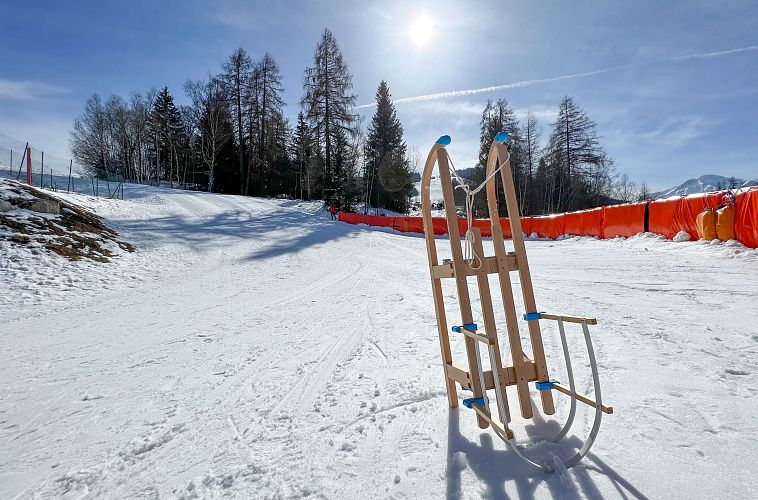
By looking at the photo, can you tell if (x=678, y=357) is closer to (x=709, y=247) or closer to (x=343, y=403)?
(x=343, y=403)

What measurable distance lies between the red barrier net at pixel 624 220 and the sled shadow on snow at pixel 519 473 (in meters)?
14.4

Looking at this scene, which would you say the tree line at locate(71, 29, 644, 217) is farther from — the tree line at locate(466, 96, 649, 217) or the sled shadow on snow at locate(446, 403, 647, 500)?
the sled shadow on snow at locate(446, 403, 647, 500)

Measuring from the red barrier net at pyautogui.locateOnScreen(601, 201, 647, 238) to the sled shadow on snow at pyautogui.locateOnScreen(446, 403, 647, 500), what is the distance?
14.4 metres

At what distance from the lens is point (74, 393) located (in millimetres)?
3264

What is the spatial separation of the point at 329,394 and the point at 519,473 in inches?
64.2

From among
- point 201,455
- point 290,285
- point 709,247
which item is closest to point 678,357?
point 201,455

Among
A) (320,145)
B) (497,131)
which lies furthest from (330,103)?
(497,131)

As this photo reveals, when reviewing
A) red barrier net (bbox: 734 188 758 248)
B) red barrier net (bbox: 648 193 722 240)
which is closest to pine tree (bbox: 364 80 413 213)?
red barrier net (bbox: 648 193 722 240)

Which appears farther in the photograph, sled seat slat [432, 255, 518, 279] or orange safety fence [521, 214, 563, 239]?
orange safety fence [521, 214, 563, 239]

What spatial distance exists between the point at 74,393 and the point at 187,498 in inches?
84.7

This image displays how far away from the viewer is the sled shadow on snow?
185 cm

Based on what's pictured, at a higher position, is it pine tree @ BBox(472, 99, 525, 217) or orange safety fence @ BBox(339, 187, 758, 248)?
pine tree @ BBox(472, 99, 525, 217)

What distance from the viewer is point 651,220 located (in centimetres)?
1302

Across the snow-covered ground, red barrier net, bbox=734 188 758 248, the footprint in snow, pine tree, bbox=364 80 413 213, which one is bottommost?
the snow-covered ground
